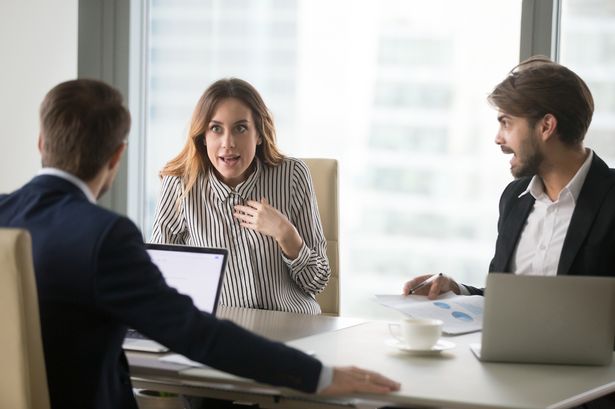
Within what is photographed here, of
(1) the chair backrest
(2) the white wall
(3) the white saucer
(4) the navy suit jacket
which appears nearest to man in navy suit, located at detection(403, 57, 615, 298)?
(3) the white saucer

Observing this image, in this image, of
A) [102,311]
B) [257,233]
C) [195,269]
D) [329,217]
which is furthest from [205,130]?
[102,311]

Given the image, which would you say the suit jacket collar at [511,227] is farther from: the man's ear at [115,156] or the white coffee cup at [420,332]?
the man's ear at [115,156]

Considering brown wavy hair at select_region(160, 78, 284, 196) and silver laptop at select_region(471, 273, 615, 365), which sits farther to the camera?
brown wavy hair at select_region(160, 78, 284, 196)

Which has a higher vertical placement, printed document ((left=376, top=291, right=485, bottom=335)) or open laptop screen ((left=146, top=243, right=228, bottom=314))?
open laptop screen ((left=146, top=243, right=228, bottom=314))

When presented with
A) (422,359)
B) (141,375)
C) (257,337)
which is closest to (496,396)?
(422,359)

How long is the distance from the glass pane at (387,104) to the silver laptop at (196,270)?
5.73 feet

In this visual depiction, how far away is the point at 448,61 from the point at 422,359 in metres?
2.07

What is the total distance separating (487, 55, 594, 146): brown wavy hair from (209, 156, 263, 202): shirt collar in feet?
2.80

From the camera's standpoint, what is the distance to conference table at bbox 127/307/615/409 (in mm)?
1762

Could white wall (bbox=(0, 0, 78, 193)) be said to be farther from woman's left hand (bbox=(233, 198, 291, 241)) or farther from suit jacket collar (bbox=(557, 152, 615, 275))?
suit jacket collar (bbox=(557, 152, 615, 275))

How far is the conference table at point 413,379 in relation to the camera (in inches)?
69.4

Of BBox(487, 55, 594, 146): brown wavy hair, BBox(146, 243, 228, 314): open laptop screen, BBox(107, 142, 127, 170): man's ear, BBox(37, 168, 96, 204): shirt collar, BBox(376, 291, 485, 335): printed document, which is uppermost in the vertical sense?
BBox(487, 55, 594, 146): brown wavy hair

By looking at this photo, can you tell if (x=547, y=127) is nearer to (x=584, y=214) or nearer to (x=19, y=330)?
(x=584, y=214)

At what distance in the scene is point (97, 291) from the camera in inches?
66.2
